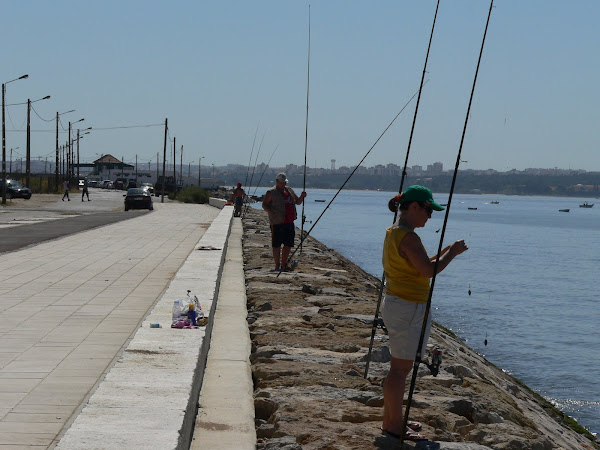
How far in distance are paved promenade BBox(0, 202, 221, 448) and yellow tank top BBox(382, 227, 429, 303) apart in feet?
4.84

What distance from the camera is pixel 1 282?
11211mm

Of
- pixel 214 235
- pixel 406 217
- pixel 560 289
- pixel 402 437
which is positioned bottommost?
pixel 560 289

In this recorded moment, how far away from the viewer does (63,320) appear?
8.37 meters

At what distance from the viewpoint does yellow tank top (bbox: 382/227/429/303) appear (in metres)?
4.89

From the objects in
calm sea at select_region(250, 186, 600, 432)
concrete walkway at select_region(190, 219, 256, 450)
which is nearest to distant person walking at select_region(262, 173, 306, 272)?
concrete walkway at select_region(190, 219, 256, 450)

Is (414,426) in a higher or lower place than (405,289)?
lower

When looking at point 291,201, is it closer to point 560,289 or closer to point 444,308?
point 444,308

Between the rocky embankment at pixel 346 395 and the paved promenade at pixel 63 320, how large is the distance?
110 centimetres

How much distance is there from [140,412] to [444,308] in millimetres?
18030

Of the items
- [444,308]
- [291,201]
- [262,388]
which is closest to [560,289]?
[444,308]

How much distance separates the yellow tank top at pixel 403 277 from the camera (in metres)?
4.89

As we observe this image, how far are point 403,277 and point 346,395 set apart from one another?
1547mm

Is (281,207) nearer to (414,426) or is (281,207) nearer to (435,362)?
(414,426)

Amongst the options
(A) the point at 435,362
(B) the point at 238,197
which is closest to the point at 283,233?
(A) the point at 435,362
